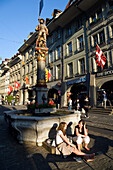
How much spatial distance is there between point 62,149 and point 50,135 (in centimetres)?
111

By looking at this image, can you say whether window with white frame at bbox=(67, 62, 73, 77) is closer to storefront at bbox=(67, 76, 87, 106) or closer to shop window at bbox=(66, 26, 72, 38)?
storefront at bbox=(67, 76, 87, 106)

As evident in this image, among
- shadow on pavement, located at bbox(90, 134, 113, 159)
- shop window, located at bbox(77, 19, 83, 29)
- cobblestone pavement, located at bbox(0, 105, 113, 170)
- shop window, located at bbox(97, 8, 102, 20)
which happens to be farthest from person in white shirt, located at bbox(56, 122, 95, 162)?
shop window, located at bbox(77, 19, 83, 29)

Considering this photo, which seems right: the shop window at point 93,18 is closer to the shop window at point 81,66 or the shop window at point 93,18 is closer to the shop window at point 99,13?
the shop window at point 99,13

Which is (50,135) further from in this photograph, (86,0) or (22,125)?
(86,0)

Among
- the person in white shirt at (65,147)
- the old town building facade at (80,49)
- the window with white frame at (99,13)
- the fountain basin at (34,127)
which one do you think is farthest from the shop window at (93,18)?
the person in white shirt at (65,147)

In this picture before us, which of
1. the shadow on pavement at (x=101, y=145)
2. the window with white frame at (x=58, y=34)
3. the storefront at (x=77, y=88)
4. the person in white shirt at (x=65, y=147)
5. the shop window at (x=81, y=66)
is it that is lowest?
the shadow on pavement at (x=101, y=145)

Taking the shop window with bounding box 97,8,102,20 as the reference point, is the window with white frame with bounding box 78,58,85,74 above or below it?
below

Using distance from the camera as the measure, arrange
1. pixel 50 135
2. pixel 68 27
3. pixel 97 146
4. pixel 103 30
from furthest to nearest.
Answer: pixel 68 27, pixel 103 30, pixel 50 135, pixel 97 146

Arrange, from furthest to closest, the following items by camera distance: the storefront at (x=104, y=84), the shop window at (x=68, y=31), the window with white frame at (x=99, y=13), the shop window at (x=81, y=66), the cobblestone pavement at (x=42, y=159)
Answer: the shop window at (x=68, y=31)
the shop window at (x=81, y=66)
the window with white frame at (x=99, y=13)
the storefront at (x=104, y=84)
the cobblestone pavement at (x=42, y=159)

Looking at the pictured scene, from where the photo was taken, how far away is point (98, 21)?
14.8 metres

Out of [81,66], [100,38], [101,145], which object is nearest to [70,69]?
[81,66]

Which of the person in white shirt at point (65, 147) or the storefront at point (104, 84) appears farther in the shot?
the storefront at point (104, 84)

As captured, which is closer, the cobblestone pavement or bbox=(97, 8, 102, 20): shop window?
the cobblestone pavement

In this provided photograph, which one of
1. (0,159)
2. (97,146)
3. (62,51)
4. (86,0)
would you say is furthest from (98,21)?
(0,159)
